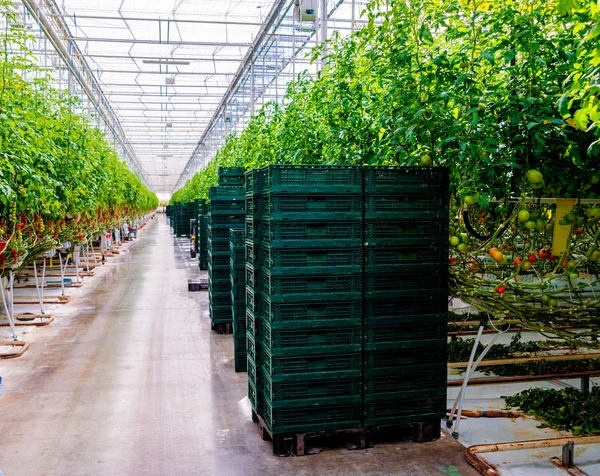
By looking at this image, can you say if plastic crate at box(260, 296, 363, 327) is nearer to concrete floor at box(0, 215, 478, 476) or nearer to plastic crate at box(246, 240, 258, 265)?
plastic crate at box(246, 240, 258, 265)

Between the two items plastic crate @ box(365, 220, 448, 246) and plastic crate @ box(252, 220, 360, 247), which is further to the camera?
plastic crate @ box(365, 220, 448, 246)

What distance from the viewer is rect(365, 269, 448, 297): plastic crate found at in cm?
468

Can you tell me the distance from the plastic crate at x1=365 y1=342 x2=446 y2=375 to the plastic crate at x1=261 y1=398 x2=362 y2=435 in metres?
0.36

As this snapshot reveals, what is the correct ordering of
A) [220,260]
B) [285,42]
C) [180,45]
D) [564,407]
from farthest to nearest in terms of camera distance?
[180,45]
[285,42]
[220,260]
[564,407]

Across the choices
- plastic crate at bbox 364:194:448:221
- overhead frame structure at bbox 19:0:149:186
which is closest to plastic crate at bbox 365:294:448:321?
plastic crate at bbox 364:194:448:221

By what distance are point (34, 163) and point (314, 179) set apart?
15.1ft

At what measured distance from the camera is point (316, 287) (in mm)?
4609

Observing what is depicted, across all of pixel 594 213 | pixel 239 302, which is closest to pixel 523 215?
pixel 594 213

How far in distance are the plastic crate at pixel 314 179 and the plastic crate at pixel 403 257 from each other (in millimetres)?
523

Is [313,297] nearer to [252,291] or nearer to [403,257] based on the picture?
[252,291]

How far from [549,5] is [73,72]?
1634 cm

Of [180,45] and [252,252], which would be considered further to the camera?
[180,45]

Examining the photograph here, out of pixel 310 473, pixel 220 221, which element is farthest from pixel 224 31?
pixel 310 473

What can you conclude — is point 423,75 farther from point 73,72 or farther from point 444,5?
point 73,72
